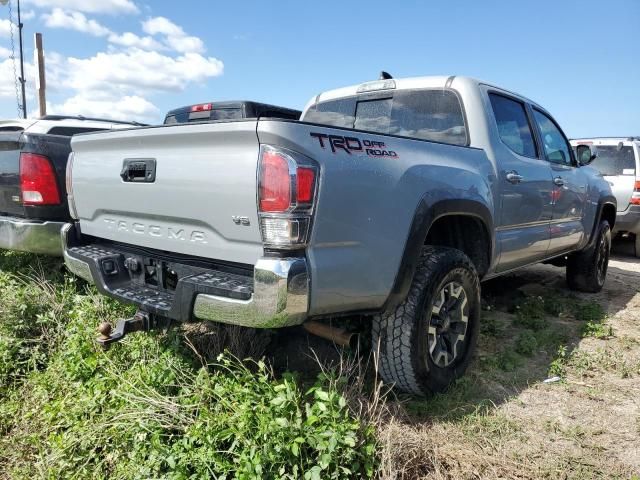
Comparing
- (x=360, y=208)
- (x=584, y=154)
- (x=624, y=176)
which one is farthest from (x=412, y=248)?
(x=624, y=176)

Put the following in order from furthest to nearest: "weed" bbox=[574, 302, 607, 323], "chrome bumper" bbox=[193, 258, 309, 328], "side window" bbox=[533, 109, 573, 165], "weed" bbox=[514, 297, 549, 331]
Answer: "weed" bbox=[574, 302, 607, 323] → "side window" bbox=[533, 109, 573, 165] → "weed" bbox=[514, 297, 549, 331] → "chrome bumper" bbox=[193, 258, 309, 328]

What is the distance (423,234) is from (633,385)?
6.42ft

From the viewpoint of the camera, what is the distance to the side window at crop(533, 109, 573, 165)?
15.0 feet

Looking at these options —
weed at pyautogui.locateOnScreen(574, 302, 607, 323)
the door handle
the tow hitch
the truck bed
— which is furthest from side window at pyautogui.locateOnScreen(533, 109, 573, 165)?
the tow hitch

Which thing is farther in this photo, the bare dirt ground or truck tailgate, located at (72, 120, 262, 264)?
the bare dirt ground

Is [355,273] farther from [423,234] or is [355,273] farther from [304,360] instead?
[304,360]

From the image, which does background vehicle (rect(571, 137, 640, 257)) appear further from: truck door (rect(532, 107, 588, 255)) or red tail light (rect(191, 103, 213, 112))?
red tail light (rect(191, 103, 213, 112))

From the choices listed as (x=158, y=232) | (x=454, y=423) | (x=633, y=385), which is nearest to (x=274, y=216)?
(x=158, y=232)

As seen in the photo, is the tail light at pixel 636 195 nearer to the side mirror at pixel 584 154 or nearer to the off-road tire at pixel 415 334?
the side mirror at pixel 584 154

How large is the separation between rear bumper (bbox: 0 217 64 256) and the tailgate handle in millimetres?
1424

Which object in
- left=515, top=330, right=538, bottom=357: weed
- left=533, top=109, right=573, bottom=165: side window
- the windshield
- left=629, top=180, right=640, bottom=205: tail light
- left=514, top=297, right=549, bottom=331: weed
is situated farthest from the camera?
the windshield

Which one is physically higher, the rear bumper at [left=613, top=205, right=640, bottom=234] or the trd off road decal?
the trd off road decal

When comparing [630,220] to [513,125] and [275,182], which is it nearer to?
[513,125]

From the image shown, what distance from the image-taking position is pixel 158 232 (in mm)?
2725
